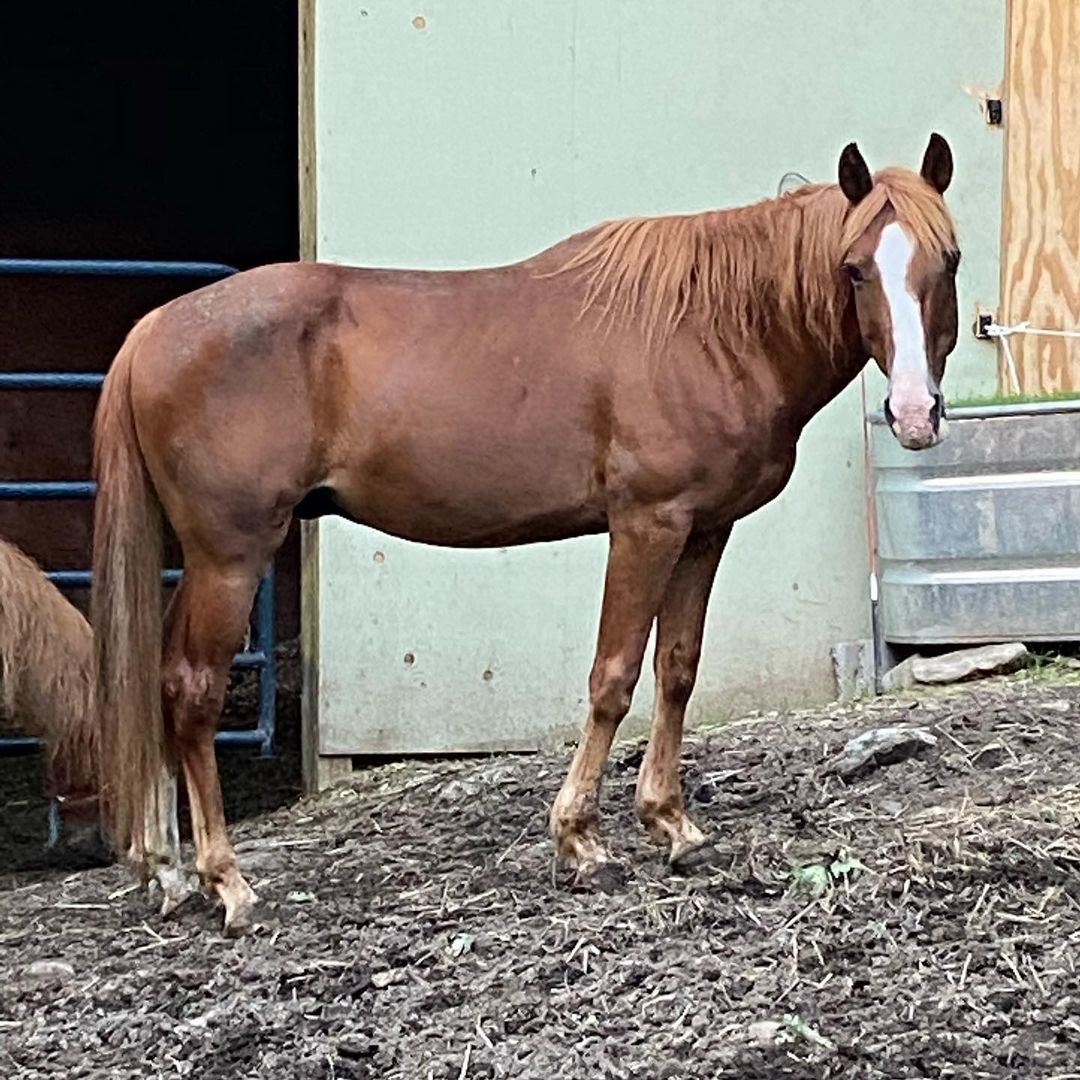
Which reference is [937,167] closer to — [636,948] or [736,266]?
[736,266]

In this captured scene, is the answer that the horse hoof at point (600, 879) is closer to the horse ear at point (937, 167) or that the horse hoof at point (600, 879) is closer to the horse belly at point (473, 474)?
the horse belly at point (473, 474)

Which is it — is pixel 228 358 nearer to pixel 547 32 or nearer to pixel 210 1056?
pixel 210 1056

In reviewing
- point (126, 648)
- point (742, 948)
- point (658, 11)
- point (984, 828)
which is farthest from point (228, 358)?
point (658, 11)

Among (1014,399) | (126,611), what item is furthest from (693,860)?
(1014,399)

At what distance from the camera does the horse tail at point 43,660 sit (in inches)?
167

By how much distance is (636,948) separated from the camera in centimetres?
317

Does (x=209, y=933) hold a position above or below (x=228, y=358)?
below

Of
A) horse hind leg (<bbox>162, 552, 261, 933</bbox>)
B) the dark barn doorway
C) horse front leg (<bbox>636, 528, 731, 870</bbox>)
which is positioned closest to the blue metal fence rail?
horse hind leg (<bbox>162, 552, 261, 933</bbox>)

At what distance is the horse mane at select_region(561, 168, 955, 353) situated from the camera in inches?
132

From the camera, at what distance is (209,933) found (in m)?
3.46

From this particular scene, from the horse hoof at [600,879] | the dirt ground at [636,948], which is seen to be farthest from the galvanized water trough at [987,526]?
the horse hoof at [600,879]

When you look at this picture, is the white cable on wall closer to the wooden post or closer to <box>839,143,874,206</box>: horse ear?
the wooden post

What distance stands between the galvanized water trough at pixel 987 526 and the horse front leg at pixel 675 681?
1437 millimetres

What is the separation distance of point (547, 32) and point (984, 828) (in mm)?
2931
